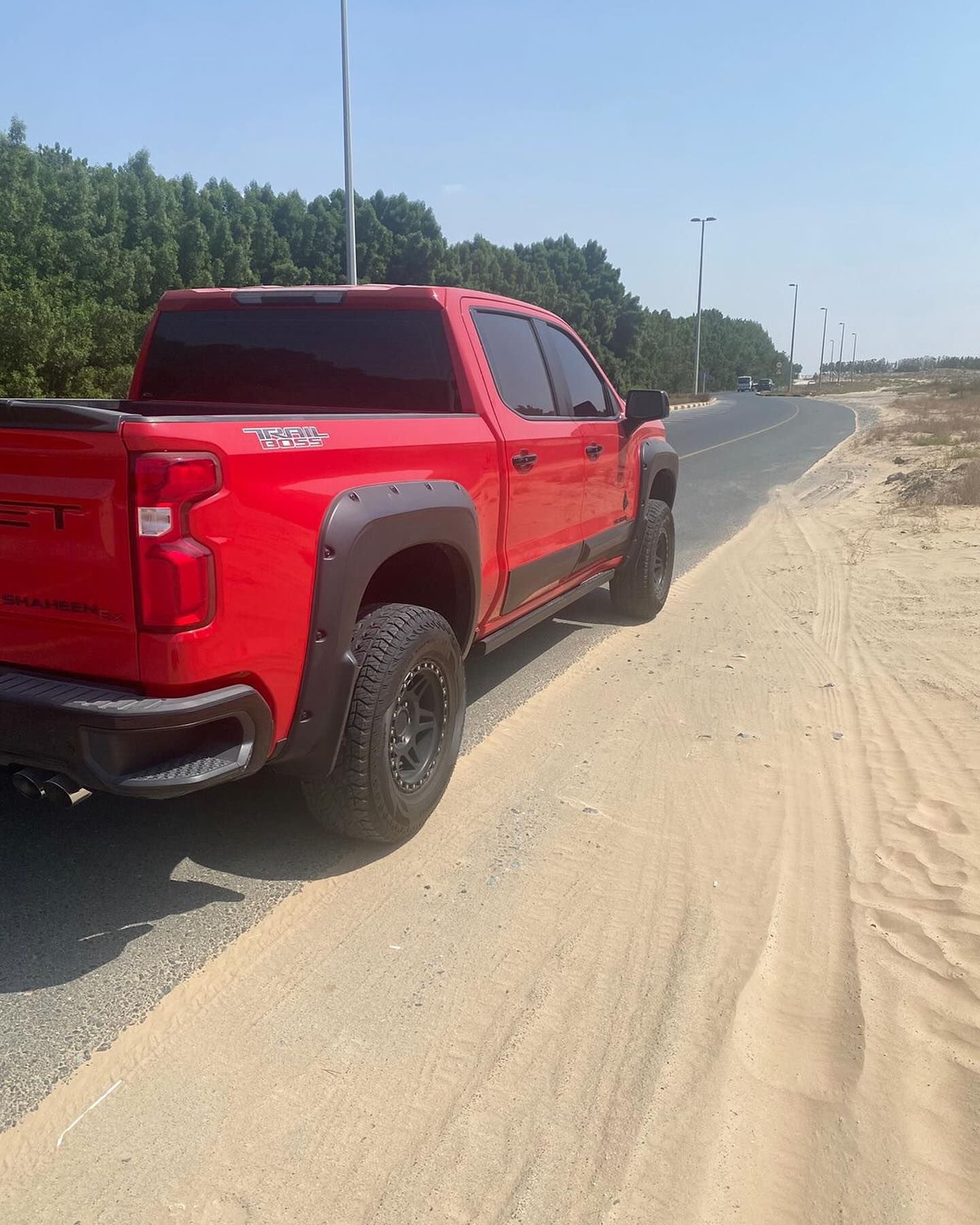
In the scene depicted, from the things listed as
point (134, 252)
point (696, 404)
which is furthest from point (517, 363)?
point (696, 404)

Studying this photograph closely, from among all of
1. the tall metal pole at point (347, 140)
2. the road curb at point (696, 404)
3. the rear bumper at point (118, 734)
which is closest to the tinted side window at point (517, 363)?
the rear bumper at point (118, 734)

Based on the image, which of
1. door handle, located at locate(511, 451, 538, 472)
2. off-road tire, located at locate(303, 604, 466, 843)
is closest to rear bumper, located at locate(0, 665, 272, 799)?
off-road tire, located at locate(303, 604, 466, 843)

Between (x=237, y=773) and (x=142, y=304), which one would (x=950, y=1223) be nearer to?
(x=237, y=773)

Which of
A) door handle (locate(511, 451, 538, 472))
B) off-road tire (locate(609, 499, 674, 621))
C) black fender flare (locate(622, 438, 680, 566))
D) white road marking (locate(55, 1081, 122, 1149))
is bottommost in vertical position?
white road marking (locate(55, 1081, 122, 1149))

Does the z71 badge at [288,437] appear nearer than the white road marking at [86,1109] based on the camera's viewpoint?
No

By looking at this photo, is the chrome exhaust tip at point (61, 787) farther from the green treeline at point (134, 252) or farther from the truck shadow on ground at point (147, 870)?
the green treeline at point (134, 252)

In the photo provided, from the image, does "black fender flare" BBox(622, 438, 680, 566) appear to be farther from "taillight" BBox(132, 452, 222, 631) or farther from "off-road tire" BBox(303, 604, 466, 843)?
"taillight" BBox(132, 452, 222, 631)

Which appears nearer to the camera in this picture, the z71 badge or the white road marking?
the white road marking

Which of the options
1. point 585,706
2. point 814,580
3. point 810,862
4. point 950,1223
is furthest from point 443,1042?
point 814,580

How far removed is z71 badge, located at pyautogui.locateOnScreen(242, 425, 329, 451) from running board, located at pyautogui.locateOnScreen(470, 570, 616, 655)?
65.7 inches

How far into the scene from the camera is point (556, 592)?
548cm

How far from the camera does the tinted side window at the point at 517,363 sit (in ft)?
14.9

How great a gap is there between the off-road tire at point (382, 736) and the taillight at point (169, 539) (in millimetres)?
811

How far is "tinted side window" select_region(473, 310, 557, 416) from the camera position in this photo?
454cm
